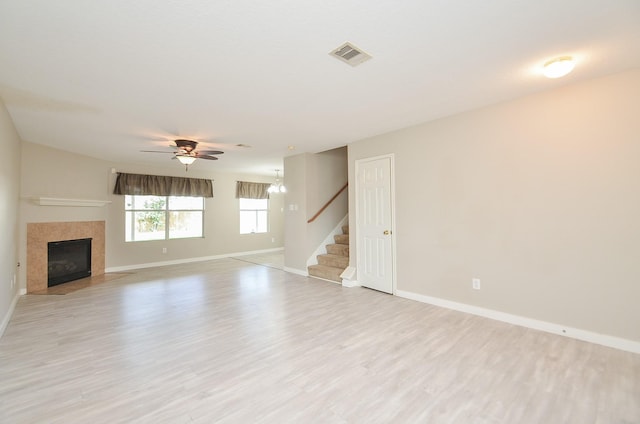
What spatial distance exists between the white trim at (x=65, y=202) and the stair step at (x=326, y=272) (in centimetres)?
470

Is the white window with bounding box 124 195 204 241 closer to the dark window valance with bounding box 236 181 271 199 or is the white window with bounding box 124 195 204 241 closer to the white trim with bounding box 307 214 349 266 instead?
the dark window valance with bounding box 236 181 271 199

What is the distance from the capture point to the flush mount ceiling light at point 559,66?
239 centimetres

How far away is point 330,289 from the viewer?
484 cm

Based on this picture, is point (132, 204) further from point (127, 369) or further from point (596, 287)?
point (596, 287)

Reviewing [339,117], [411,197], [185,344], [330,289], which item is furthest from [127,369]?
[411,197]

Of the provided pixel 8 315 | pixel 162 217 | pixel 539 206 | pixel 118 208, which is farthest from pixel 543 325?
pixel 118 208

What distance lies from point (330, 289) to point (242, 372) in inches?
103

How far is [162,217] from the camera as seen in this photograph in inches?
288

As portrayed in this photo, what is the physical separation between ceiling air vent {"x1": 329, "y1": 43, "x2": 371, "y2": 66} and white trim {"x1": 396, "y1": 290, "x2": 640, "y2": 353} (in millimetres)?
3178

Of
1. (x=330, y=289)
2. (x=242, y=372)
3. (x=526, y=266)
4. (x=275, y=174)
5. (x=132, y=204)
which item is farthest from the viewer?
(x=275, y=174)

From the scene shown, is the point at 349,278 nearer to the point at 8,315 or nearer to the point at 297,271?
the point at 297,271

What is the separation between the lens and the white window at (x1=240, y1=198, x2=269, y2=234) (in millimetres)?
8883

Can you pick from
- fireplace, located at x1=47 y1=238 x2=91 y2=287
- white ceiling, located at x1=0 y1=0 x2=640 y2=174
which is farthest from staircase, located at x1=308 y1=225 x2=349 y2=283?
fireplace, located at x1=47 y1=238 x2=91 y2=287

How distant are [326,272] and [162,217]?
468 centimetres
